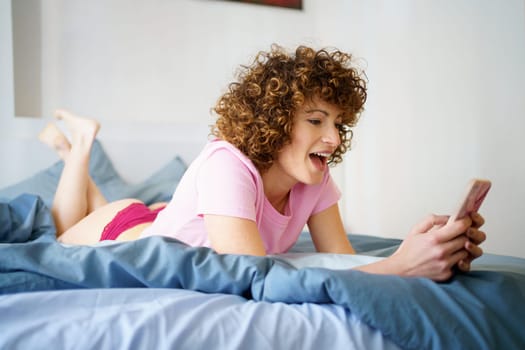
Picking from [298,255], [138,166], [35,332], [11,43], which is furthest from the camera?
[138,166]

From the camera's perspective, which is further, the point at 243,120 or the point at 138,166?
the point at 138,166

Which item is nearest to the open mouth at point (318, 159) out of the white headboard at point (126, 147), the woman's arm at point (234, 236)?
the woman's arm at point (234, 236)

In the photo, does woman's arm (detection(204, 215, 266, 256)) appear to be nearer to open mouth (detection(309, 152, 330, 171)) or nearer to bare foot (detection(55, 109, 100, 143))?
open mouth (detection(309, 152, 330, 171))

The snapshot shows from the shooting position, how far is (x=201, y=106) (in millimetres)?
2779

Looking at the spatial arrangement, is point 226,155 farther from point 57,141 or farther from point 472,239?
point 57,141

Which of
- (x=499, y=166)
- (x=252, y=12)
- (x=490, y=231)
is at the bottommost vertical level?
(x=490, y=231)

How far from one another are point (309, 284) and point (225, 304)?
0.42 ft

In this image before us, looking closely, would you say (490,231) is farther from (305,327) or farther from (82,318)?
(82,318)

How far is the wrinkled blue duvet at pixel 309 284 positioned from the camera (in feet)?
2.19

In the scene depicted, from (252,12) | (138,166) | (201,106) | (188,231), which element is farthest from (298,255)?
(252,12)

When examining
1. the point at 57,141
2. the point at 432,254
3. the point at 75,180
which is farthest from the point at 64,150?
the point at 432,254

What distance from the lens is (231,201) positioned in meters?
0.96

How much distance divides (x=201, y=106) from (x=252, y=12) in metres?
0.66

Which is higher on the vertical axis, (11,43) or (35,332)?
(11,43)
